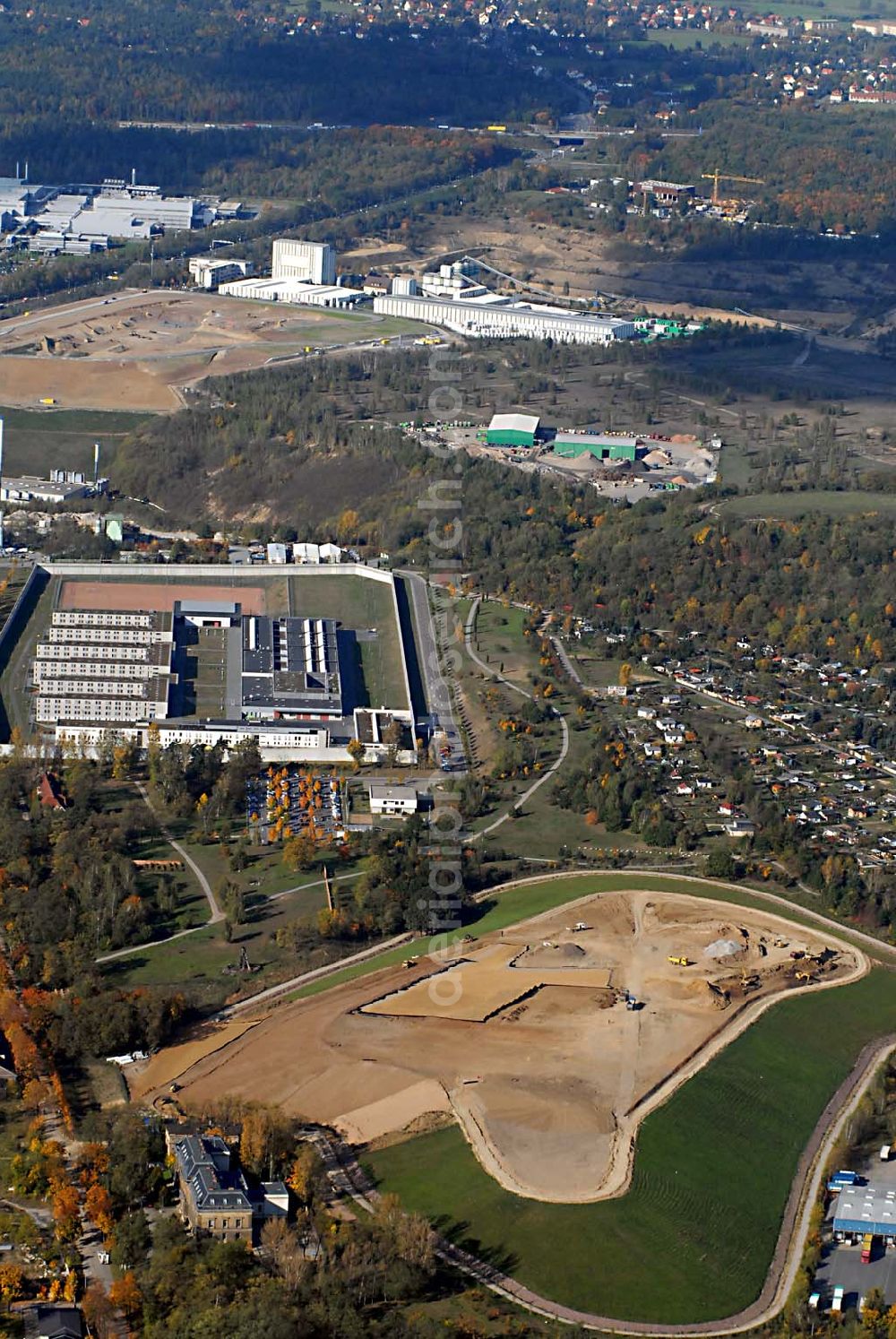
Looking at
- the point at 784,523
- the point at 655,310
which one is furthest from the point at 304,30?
the point at 784,523

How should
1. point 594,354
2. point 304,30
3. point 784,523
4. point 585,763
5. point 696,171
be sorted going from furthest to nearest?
point 304,30 → point 696,171 → point 594,354 → point 784,523 → point 585,763

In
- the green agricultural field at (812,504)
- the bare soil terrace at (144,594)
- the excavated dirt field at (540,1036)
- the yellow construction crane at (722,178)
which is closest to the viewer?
the excavated dirt field at (540,1036)

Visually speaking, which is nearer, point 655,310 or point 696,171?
point 655,310

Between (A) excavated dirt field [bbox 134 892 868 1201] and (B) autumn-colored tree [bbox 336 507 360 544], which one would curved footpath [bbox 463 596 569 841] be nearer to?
(A) excavated dirt field [bbox 134 892 868 1201]

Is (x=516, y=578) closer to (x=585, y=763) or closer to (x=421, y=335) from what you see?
(x=585, y=763)

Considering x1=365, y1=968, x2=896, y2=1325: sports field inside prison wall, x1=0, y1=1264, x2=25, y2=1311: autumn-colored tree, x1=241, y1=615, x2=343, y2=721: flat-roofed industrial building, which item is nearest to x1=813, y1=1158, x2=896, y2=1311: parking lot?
x1=365, y1=968, x2=896, y2=1325: sports field inside prison wall

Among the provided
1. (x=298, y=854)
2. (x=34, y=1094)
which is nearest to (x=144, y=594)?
(x=298, y=854)

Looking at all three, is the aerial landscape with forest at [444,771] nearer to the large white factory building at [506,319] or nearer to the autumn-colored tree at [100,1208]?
the autumn-colored tree at [100,1208]

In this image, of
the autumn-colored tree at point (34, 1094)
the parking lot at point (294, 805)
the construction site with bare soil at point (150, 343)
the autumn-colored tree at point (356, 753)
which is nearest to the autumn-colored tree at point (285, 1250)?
the autumn-colored tree at point (34, 1094)
